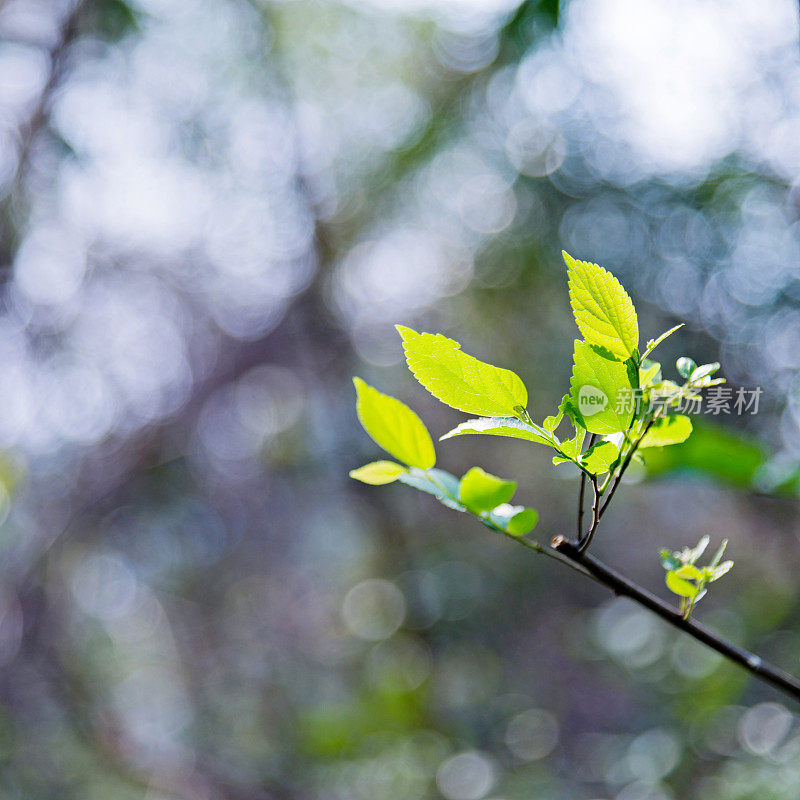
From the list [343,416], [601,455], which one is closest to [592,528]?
[601,455]

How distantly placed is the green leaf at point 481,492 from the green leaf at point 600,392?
42mm

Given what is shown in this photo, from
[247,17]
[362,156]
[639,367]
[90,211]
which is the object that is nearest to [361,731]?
[639,367]

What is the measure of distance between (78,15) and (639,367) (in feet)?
5.77

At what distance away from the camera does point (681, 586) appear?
0.27 m

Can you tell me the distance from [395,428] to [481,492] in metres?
0.04

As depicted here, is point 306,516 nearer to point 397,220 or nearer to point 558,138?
point 397,220

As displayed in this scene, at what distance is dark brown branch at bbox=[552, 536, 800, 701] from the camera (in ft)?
0.74

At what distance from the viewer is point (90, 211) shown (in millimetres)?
1711

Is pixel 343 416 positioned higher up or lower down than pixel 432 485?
lower down

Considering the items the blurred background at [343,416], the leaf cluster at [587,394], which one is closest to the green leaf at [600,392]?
the leaf cluster at [587,394]

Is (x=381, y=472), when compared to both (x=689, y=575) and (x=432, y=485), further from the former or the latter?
(x=689, y=575)

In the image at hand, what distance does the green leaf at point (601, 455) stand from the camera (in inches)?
9.6

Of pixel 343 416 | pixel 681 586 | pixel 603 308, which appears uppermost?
pixel 603 308

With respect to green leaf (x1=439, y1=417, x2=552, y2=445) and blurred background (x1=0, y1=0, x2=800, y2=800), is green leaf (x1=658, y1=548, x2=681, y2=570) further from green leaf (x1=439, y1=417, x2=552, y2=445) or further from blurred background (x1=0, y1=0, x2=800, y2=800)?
blurred background (x1=0, y1=0, x2=800, y2=800)
